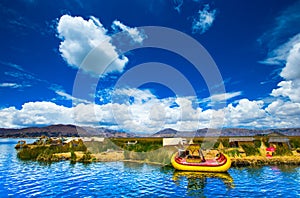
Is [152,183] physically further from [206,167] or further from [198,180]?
[206,167]

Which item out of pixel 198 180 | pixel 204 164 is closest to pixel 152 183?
pixel 198 180

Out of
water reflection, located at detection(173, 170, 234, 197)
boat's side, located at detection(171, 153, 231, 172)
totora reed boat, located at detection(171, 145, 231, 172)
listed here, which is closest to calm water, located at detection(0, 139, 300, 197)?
water reflection, located at detection(173, 170, 234, 197)

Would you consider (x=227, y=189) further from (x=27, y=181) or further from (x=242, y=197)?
(x=27, y=181)

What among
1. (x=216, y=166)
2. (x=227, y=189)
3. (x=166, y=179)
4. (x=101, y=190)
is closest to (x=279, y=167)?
(x=216, y=166)

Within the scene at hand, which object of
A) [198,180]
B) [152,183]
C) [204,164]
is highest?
[204,164]

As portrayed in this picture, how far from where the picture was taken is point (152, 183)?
20359 millimetres

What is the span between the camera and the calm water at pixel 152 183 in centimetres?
1745

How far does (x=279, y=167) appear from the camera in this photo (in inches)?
1092

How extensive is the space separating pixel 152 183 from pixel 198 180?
4746 mm

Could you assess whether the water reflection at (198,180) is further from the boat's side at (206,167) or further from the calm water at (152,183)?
the boat's side at (206,167)

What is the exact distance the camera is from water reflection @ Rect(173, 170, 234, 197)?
719 inches

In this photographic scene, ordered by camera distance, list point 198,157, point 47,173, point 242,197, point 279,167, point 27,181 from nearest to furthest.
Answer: point 242,197 → point 27,181 → point 47,173 → point 279,167 → point 198,157

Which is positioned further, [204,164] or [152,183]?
[204,164]

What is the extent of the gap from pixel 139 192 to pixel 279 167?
19858 millimetres
